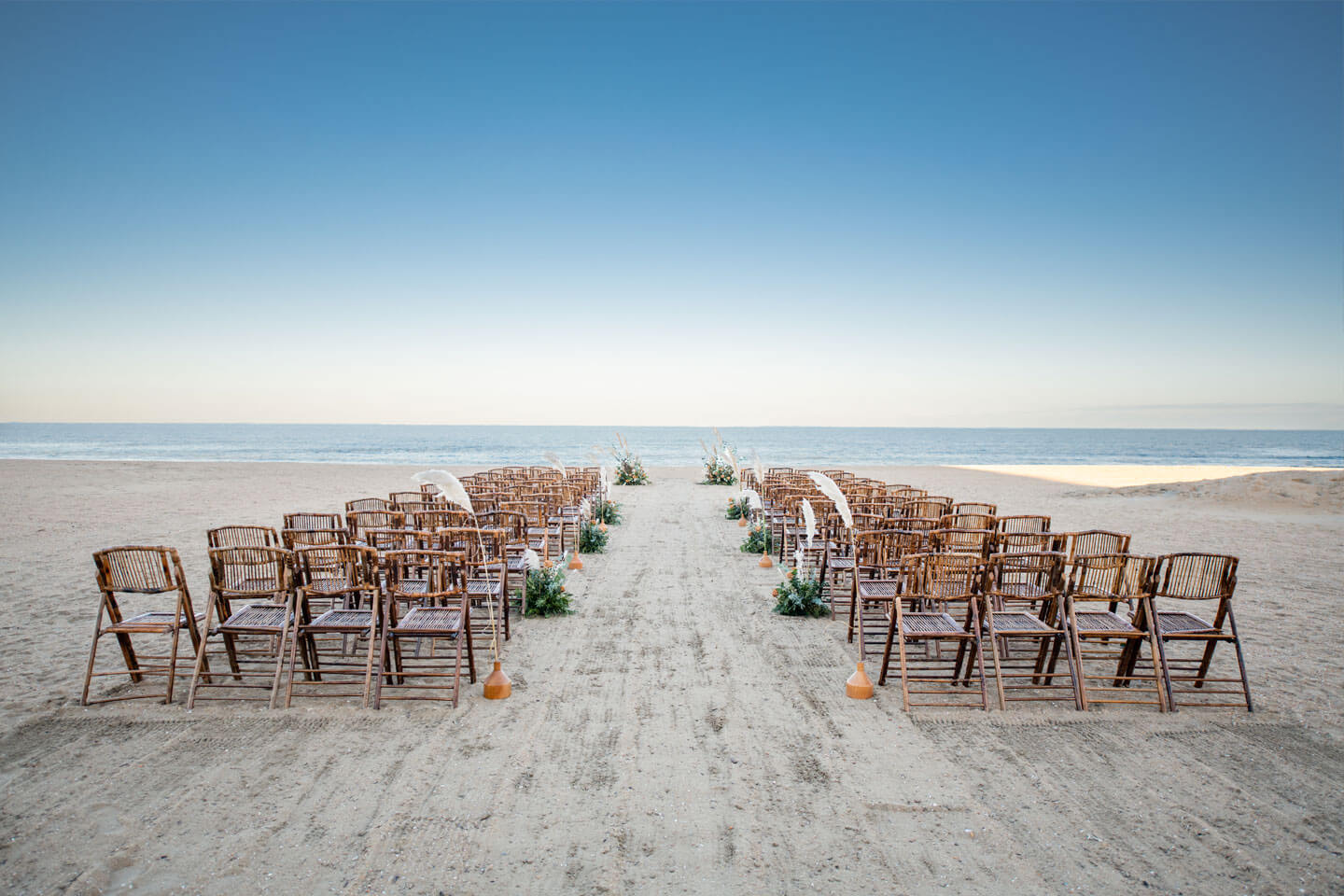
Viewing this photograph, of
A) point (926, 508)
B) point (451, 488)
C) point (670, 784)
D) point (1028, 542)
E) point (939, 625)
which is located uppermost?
point (451, 488)

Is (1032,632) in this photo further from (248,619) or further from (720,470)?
(720,470)

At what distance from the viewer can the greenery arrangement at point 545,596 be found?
6.91 m

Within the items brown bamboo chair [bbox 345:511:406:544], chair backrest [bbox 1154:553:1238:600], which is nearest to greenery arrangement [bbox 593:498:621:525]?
brown bamboo chair [bbox 345:511:406:544]

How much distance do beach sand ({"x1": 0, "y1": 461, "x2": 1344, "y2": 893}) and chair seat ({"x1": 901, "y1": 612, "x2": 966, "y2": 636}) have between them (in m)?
0.53

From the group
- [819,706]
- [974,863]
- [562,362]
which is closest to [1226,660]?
[819,706]

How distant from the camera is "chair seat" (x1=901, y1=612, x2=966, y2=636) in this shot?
188 inches

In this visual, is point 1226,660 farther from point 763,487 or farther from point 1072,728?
point 763,487

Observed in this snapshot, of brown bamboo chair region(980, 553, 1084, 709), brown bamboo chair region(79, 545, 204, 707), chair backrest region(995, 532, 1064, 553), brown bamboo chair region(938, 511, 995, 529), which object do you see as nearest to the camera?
brown bamboo chair region(79, 545, 204, 707)

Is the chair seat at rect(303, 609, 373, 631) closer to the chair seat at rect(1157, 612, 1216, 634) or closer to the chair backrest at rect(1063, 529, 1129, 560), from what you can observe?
the chair backrest at rect(1063, 529, 1129, 560)

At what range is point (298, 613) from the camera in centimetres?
488

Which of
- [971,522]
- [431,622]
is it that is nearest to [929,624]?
[971,522]

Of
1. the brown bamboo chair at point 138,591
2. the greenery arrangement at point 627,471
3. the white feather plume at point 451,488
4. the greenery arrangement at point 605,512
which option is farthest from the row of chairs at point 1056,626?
the greenery arrangement at point 627,471

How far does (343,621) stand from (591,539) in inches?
221

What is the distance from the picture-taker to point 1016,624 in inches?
192
